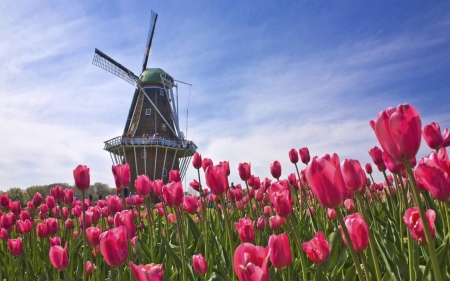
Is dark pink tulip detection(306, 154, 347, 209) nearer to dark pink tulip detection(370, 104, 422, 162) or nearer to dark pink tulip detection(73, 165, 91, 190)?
dark pink tulip detection(370, 104, 422, 162)

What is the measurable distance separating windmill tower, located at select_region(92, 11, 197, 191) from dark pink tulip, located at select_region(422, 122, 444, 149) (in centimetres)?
2786

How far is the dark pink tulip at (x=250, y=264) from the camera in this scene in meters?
0.97

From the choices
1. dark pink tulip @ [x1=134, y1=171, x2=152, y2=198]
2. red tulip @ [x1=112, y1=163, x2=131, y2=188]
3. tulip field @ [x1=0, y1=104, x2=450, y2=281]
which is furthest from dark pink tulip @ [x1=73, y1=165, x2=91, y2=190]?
dark pink tulip @ [x1=134, y1=171, x2=152, y2=198]

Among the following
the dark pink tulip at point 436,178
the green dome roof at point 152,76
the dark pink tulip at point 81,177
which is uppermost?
the green dome roof at point 152,76

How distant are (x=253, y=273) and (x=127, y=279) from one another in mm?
1852

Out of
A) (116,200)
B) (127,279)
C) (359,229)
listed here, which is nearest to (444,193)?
(359,229)

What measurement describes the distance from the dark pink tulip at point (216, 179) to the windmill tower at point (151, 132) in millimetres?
27616

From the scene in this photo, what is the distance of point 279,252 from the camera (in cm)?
132

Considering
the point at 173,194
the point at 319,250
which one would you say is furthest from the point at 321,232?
the point at 173,194

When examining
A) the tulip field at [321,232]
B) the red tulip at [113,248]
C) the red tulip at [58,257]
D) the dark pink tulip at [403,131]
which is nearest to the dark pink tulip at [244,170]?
the tulip field at [321,232]

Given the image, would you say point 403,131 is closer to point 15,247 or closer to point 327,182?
point 327,182

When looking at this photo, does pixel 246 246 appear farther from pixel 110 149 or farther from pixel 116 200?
pixel 110 149

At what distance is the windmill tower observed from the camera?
29.7 meters

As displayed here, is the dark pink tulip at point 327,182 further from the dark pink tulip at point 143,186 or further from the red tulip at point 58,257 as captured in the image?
the dark pink tulip at point 143,186
